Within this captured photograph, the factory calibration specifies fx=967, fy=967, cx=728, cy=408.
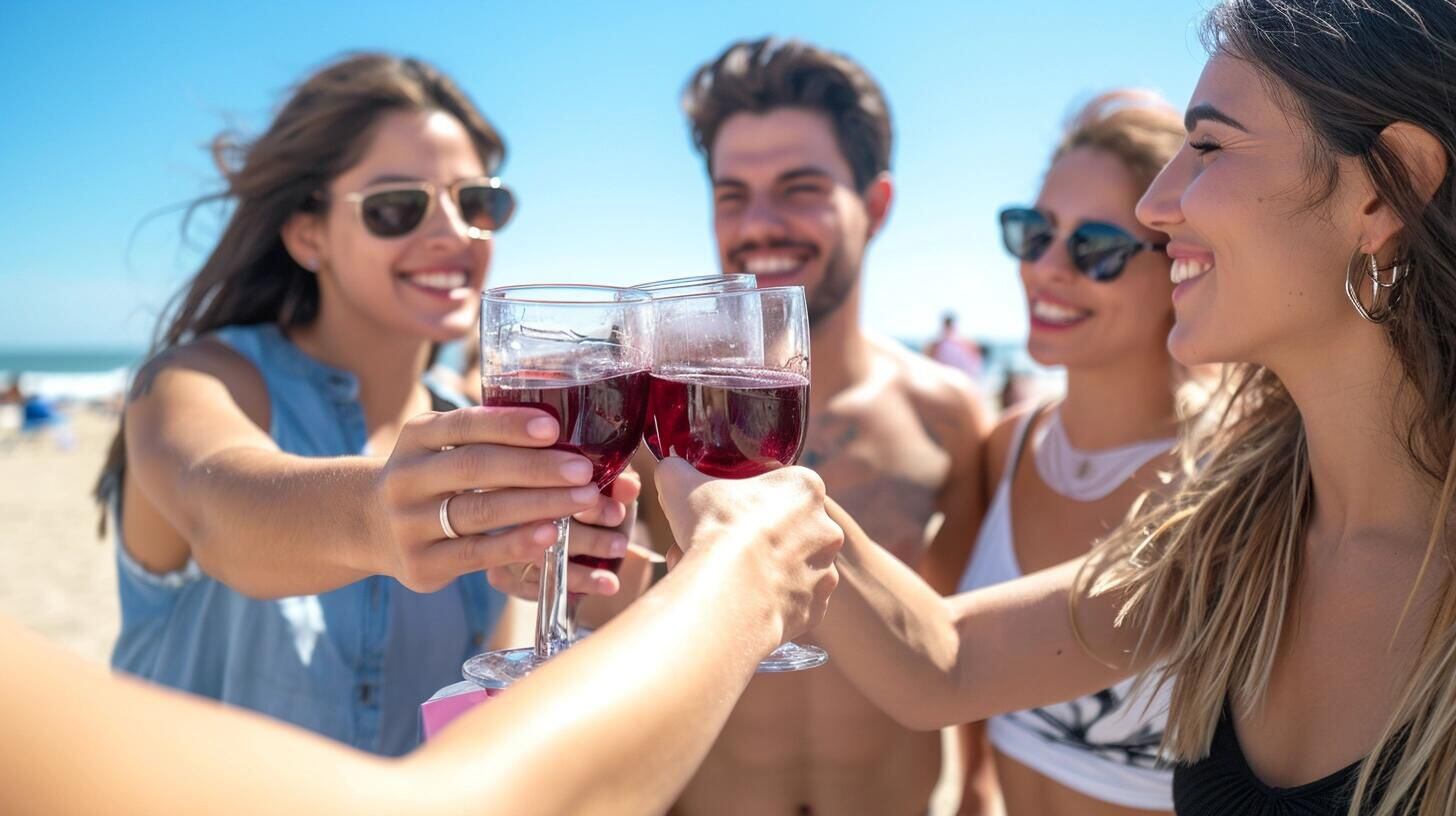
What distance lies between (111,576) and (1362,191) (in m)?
10.9

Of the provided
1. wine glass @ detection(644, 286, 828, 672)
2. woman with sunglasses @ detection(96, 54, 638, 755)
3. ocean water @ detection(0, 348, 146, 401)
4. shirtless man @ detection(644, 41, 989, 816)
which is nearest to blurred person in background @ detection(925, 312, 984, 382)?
shirtless man @ detection(644, 41, 989, 816)

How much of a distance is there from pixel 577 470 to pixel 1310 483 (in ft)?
5.60

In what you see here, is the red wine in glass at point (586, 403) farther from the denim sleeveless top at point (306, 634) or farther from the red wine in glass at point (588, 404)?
the denim sleeveless top at point (306, 634)

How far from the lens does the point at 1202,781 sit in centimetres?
203

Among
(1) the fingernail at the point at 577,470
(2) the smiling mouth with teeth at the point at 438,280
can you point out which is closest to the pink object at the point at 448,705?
(1) the fingernail at the point at 577,470

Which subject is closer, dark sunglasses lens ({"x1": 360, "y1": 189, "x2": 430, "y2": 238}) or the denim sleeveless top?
the denim sleeveless top

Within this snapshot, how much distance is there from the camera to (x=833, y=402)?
4.14 metres

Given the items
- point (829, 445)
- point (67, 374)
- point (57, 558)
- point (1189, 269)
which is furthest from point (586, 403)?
point (67, 374)

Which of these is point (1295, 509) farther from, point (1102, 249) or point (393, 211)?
point (393, 211)

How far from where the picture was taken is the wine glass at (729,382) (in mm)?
1704

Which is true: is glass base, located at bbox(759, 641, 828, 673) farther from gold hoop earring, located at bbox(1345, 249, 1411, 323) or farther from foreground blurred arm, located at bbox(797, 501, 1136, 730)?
gold hoop earring, located at bbox(1345, 249, 1411, 323)

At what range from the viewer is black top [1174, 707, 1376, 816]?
1.78 m

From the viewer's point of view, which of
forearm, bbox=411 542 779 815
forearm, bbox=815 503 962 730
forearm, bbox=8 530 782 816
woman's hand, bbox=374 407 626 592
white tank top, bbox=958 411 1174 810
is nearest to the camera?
forearm, bbox=8 530 782 816

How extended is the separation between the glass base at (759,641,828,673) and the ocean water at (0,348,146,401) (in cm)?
2954
